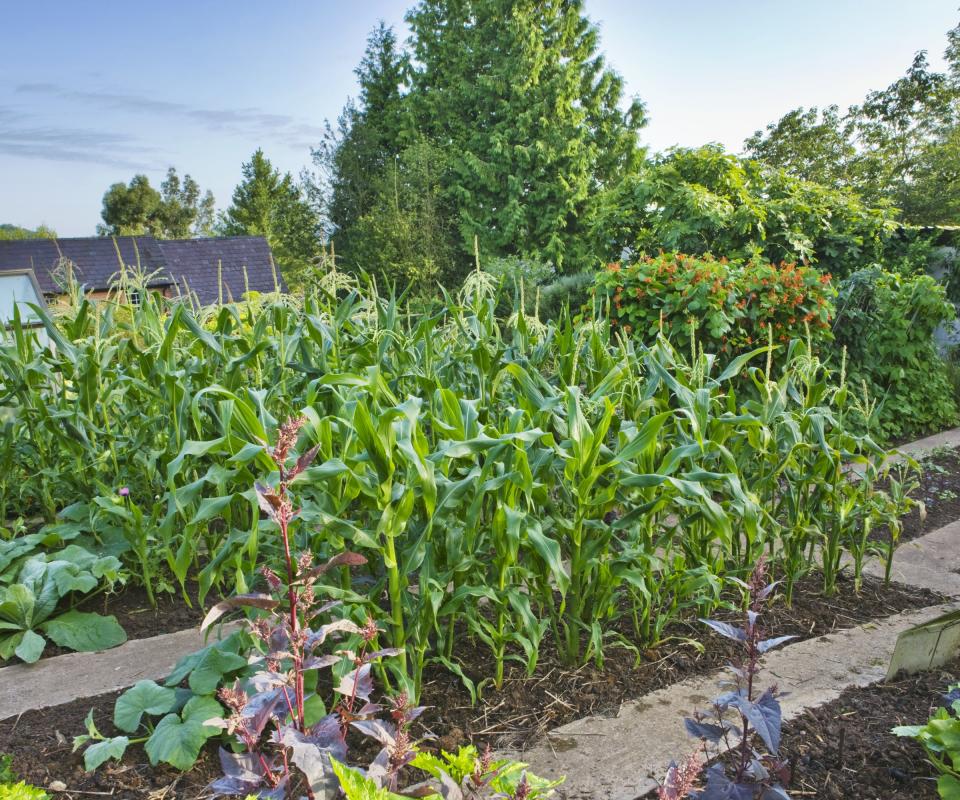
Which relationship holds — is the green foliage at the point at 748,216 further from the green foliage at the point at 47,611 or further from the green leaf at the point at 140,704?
the green leaf at the point at 140,704

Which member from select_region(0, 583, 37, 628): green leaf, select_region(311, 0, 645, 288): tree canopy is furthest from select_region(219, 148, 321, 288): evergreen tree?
select_region(0, 583, 37, 628): green leaf

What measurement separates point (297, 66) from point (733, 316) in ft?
25.8

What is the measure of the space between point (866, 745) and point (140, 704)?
1722 millimetres

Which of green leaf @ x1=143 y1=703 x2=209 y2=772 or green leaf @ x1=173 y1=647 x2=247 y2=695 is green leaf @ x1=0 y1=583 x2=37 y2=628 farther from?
green leaf @ x1=143 y1=703 x2=209 y2=772

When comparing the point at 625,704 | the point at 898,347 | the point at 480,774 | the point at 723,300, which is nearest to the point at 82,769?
the point at 480,774

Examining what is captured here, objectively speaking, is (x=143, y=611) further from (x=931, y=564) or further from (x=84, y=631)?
(x=931, y=564)

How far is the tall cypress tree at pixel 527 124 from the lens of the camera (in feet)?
74.2

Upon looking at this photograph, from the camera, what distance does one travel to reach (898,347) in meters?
5.90

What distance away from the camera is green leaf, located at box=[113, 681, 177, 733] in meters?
1.69

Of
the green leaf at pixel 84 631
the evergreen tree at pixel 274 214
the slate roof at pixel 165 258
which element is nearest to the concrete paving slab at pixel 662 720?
the green leaf at pixel 84 631

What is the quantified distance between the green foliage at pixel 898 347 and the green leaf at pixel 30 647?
5.49m

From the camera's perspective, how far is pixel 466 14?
83.6ft

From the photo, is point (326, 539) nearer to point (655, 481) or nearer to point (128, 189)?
point (655, 481)

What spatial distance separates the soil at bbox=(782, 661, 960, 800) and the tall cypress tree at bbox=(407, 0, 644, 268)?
66.3ft
